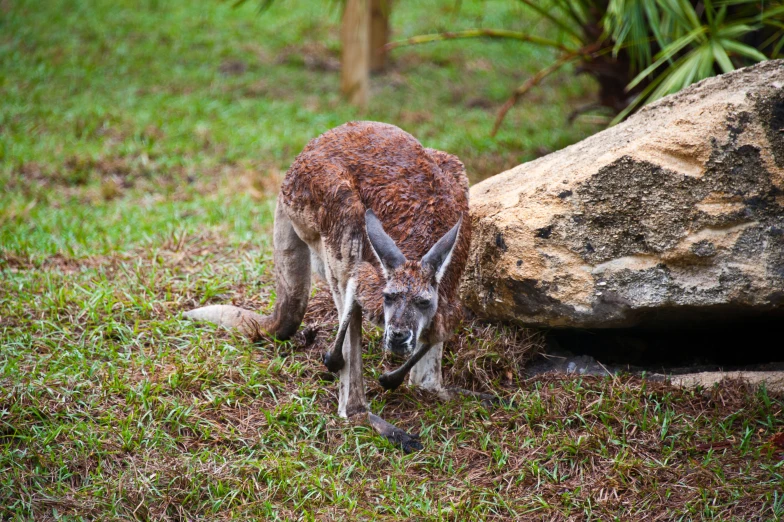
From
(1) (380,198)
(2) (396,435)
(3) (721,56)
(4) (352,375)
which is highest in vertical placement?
(3) (721,56)

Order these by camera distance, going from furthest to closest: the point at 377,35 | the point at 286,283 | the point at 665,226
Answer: the point at 377,35, the point at 286,283, the point at 665,226

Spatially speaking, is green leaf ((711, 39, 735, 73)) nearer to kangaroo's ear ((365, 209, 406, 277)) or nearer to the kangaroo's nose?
kangaroo's ear ((365, 209, 406, 277))

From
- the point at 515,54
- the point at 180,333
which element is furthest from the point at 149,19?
the point at 180,333

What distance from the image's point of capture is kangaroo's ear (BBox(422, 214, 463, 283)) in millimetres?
3465

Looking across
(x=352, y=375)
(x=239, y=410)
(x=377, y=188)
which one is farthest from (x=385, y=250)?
(x=239, y=410)

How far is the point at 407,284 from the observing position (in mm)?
3410

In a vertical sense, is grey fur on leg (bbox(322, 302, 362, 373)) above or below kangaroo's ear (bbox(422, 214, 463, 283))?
below

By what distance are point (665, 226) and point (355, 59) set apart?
6518mm

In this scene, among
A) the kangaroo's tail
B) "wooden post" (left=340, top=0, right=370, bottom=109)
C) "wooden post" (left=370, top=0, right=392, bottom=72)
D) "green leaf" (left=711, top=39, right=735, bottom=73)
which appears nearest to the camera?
the kangaroo's tail

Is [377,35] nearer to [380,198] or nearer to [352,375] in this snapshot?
[380,198]

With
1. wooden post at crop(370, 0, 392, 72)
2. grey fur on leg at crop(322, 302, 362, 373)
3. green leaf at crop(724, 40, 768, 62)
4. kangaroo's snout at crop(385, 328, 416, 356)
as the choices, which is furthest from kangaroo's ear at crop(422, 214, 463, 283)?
wooden post at crop(370, 0, 392, 72)

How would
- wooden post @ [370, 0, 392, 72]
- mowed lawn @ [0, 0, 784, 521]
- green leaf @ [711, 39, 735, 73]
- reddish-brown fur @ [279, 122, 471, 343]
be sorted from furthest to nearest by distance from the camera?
1. wooden post @ [370, 0, 392, 72]
2. green leaf @ [711, 39, 735, 73]
3. reddish-brown fur @ [279, 122, 471, 343]
4. mowed lawn @ [0, 0, 784, 521]

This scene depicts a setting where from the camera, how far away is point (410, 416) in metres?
4.04

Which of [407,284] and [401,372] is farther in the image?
[401,372]
